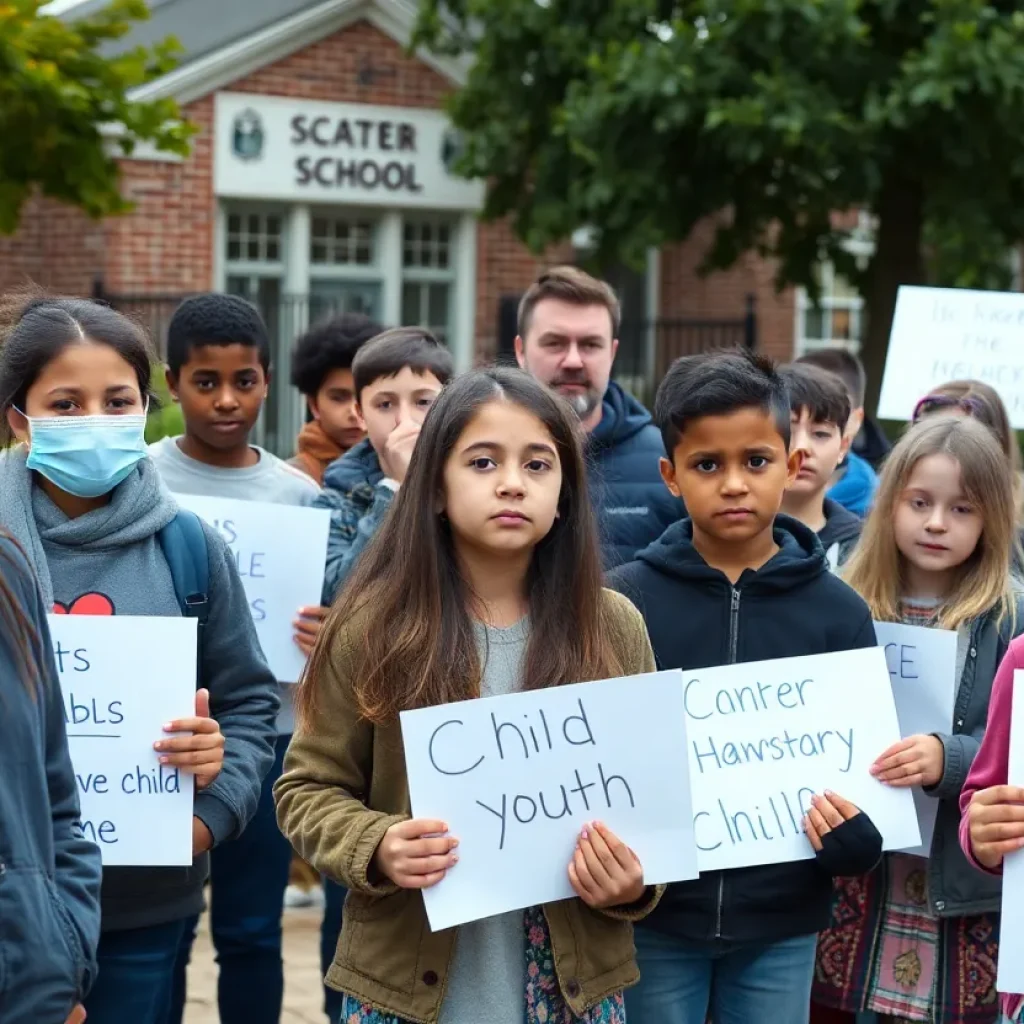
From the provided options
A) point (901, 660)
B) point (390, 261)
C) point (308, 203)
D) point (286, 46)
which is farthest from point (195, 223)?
point (901, 660)

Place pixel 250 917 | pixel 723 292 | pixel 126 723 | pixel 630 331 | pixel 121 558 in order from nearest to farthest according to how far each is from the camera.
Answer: pixel 126 723 → pixel 121 558 → pixel 250 917 → pixel 630 331 → pixel 723 292

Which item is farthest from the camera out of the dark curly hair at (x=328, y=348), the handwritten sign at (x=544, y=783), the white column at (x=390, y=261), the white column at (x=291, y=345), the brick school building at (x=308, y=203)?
the white column at (x=390, y=261)

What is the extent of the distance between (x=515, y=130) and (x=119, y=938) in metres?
12.3

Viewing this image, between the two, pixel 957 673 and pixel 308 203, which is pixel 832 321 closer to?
pixel 308 203

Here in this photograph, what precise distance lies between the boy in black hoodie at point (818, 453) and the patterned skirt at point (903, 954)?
0.89m

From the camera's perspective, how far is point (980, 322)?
568cm

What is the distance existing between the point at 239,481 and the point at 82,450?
1.38m

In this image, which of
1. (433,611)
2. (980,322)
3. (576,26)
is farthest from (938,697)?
(576,26)

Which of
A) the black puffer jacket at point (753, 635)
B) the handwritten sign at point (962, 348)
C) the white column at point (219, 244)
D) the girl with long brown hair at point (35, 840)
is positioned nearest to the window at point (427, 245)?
the white column at point (219, 244)

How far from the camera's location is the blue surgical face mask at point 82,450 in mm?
3111

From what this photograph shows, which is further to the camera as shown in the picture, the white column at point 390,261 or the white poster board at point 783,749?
the white column at point 390,261

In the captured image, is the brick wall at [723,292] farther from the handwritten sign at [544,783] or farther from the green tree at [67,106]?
the handwritten sign at [544,783]

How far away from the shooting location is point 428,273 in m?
16.9

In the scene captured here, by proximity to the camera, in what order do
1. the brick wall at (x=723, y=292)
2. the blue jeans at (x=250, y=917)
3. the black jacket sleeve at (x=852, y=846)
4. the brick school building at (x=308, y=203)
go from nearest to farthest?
the black jacket sleeve at (x=852, y=846), the blue jeans at (x=250, y=917), the brick school building at (x=308, y=203), the brick wall at (x=723, y=292)
